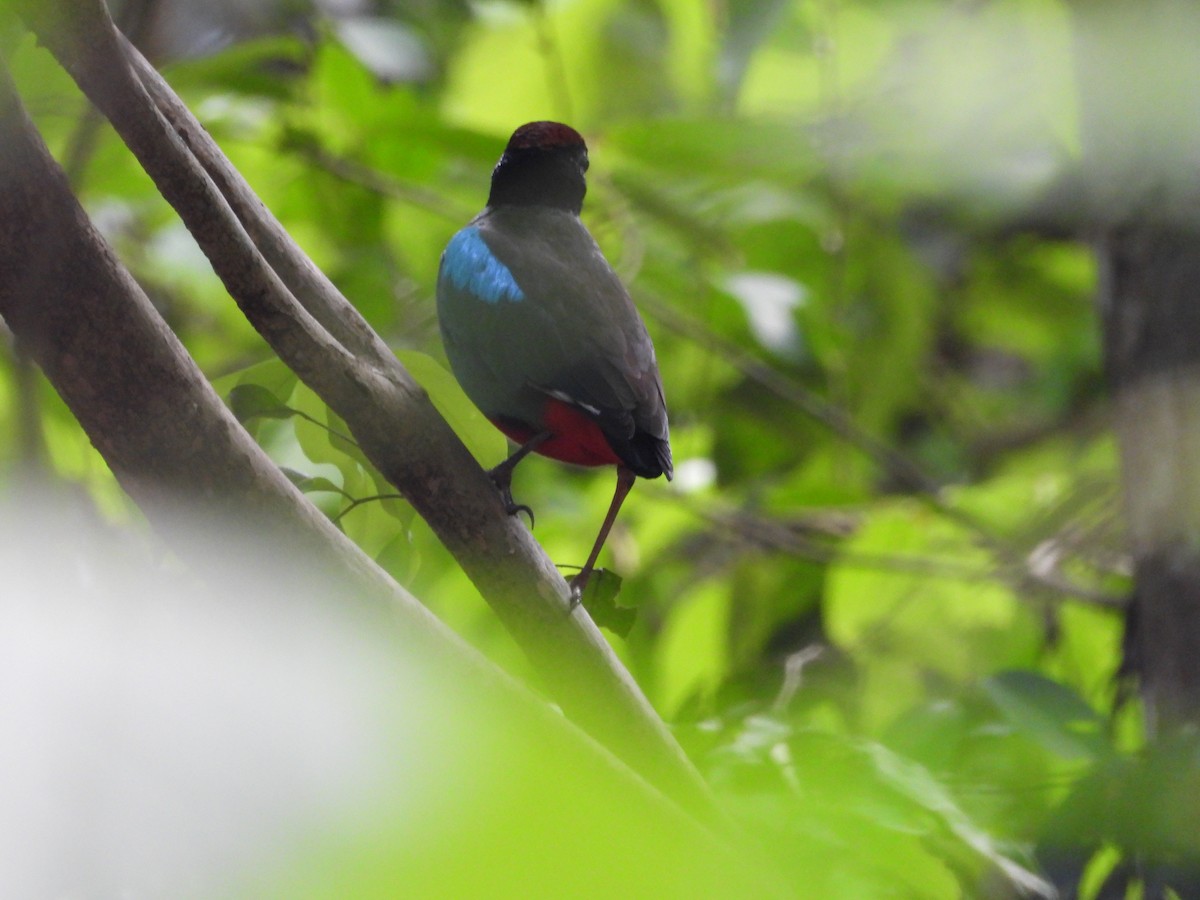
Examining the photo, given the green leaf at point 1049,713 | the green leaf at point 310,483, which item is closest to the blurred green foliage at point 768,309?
the green leaf at point 1049,713

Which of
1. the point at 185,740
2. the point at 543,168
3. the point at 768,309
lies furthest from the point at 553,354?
the point at 768,309

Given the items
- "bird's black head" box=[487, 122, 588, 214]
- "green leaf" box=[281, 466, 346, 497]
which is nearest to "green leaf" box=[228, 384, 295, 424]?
"green leaf" box=[281, 466, 346, 497]

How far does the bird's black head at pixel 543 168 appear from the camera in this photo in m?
0.61

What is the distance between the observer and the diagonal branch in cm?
47

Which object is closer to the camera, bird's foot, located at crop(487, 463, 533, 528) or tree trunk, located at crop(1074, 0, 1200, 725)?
bird's foot, located at crop(487, 463, 533, 528)

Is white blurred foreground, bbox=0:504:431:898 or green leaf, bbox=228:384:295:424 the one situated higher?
green leaf, bbox=228:384:295:424

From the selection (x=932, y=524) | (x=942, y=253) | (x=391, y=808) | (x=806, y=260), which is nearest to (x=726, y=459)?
(x=806, y=260)

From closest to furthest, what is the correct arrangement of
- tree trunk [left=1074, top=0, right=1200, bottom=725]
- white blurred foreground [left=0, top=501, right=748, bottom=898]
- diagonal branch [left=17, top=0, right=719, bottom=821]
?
white blurred foreground [left=0, top=501, right=748, bottom=898] → diagonal branch [left=17, top=0, right=719, bottom=821] → tree trunk [left=1074, top=0, right=1200, bottom=725]

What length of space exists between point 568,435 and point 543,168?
140mm

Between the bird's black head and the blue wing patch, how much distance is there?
52mm

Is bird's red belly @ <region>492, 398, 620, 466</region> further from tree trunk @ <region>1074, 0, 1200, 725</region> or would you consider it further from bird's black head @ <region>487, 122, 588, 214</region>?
tree trunk @ <region>1074, 0, 1200, 725</region>

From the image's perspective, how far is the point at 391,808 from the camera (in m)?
0.23

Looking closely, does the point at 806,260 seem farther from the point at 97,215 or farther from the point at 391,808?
the point at 391,808

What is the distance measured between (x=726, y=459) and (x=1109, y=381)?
2.87 feet
